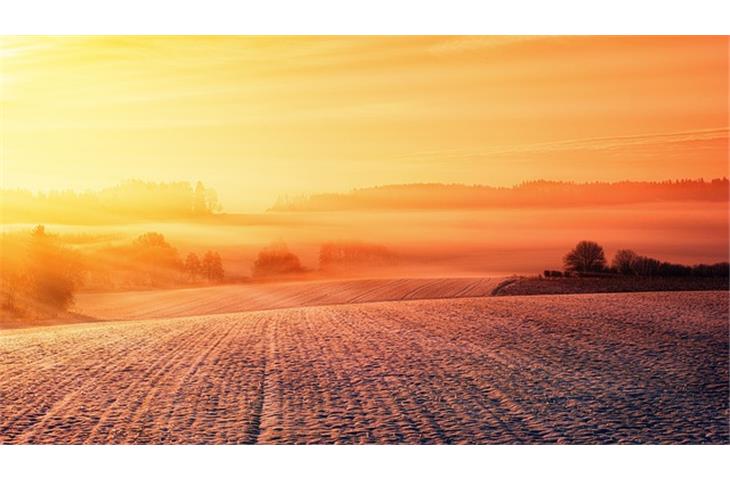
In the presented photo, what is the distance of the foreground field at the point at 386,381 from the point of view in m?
8.68

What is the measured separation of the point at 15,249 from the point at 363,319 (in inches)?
Answer: 249

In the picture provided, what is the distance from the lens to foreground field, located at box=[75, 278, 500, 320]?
656 inches

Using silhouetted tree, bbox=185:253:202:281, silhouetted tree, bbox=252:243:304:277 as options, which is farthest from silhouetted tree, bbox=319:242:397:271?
silhouetted tree, bbox=185:253:202:281

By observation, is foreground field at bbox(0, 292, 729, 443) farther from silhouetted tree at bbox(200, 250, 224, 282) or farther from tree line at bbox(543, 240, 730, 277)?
silhouetted tree at bbox(200, 250, 224, 282)

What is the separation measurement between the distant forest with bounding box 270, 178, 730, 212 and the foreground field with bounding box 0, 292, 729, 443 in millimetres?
1961

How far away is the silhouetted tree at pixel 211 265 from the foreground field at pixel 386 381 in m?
0.98

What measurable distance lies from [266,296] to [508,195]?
5909 mm

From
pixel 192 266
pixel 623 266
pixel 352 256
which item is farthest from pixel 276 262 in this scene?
pixel 623 266

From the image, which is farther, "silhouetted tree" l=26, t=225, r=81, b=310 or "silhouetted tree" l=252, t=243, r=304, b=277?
"silhouetted tree" l=26, t=225, r=81, b=310

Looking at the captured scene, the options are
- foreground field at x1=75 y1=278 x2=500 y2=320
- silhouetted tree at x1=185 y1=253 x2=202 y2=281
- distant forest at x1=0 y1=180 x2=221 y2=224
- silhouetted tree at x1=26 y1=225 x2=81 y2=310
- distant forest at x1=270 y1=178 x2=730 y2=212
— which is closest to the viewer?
distant forest at x1=0 y1=180 x2=221 y2=224

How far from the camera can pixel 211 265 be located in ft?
46.9

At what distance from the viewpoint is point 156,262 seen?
48.5 feet
